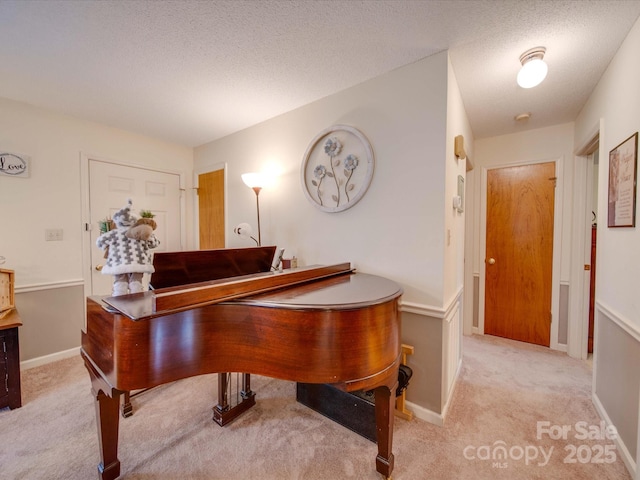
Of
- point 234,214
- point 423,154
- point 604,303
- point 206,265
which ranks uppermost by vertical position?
point 423,154

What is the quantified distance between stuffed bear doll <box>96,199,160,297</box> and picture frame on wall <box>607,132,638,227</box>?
267 cm

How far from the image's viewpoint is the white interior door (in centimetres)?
280

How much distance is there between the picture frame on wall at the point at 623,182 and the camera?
1.44 m

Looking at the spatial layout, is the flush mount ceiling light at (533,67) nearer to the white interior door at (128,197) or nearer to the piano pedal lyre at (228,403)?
the piano pedal lyre at (228,403)

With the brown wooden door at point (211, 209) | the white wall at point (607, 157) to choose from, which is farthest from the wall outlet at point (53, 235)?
the white wall at point (607, 157)

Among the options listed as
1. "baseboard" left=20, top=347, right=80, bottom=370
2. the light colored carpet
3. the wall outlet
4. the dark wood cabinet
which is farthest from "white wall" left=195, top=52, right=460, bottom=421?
"baseboard" left=20, top=347, right=80, bottom=370

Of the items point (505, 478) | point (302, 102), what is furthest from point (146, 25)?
point (505, 478)

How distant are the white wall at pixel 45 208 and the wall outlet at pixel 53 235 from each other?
1.2 inches

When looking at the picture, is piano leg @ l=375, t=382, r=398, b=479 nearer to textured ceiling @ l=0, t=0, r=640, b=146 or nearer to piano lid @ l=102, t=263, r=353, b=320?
piano lid @ l=102, t=263, r=353, b=320

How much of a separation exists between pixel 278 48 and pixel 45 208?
103 inches

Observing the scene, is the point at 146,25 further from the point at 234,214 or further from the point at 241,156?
the point at 234,214

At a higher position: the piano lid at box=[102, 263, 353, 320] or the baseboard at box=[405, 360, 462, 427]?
the piano lid at box=[102, 263, 353, 320]

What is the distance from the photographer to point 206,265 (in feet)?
5.00

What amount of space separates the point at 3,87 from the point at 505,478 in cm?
425
